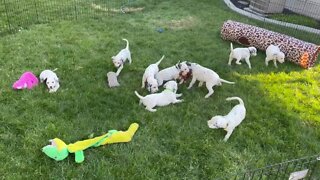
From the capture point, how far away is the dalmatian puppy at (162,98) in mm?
4938

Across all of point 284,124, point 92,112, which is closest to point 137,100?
point 92,112

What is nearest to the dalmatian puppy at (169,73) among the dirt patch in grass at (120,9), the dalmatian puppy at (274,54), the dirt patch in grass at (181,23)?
the dalmatian puppy at (274,54)

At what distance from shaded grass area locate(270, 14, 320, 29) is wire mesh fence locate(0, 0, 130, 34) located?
12.4 feet

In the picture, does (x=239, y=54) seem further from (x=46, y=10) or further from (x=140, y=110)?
(x=46, y=10)

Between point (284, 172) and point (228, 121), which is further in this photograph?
point (228, 121)

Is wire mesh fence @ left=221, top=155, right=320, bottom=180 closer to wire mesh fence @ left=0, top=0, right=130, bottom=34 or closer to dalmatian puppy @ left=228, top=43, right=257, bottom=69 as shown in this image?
dalmatian puppy @ left=228, top=43, right=257, bottom=69

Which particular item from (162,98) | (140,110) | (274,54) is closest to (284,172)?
(162,98)

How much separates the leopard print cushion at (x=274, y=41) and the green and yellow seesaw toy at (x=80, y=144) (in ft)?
11.9

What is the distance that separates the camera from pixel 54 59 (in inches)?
245

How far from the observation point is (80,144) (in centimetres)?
414

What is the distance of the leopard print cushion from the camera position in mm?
6496

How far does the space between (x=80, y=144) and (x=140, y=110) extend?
1090 millimetres

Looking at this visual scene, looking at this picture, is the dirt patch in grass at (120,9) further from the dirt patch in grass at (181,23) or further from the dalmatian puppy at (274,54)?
the dalmatian puppy at (274,54)

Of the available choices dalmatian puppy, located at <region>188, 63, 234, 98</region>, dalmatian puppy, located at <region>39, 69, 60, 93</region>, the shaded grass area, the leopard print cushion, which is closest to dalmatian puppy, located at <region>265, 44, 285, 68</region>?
the leopard print cushion
